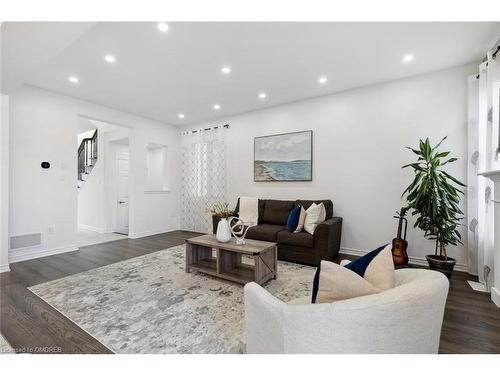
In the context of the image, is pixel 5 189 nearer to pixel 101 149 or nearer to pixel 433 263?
pixel 101 149

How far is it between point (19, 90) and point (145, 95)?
5.75 ft

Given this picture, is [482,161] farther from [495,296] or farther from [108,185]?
[108,185]

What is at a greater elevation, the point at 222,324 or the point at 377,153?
the point at 377,153

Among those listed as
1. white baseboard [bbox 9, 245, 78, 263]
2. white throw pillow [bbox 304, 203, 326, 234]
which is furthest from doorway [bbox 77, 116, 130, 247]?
white throw pillow [bbox 304, 203, 326, 234]

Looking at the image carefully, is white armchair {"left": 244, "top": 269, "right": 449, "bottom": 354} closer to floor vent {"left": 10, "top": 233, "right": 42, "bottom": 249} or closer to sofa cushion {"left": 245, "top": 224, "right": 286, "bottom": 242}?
sofa cushion {"left": 245, "top": 224, "right": 286, "bottom": 242}

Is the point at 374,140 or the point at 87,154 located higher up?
the point at 87,154

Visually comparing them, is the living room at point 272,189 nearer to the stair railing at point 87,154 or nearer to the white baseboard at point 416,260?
the white baseboard at point 416,260

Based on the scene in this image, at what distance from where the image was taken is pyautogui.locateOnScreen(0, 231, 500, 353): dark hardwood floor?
1.57m

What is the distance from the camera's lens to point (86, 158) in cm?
645

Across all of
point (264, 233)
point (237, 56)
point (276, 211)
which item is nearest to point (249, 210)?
point (276, 211)

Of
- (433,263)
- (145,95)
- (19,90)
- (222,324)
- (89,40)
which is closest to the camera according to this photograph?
(222,324)

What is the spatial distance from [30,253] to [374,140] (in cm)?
568
